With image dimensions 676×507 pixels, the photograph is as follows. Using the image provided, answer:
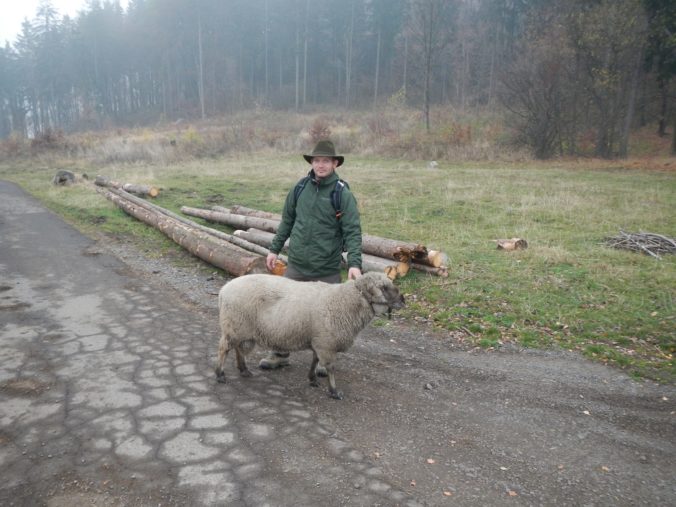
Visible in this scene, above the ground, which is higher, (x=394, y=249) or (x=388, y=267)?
(x=394, y=249)

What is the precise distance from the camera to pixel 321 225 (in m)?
5.46

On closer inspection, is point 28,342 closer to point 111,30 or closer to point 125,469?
point 125,469

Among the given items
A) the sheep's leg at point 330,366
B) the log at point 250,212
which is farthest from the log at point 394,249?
the sheep's leg at point 330,366

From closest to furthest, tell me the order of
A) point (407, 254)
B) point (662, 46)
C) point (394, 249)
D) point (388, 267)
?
1. point (388, 267)
2. point (407, 254)
3. point (394, 249)
4. point (662, 46)

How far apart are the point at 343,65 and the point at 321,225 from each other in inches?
2533

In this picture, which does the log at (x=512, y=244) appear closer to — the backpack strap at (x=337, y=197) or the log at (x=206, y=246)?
the log at (x=206, y=246)

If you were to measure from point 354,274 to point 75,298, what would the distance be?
222 inches

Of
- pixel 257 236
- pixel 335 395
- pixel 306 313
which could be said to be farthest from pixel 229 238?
pixel 335 395

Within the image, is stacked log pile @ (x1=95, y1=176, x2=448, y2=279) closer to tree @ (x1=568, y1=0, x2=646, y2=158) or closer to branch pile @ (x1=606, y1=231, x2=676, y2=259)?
branch pile @ (x1=606, y1=231, x2=676, y2=259)

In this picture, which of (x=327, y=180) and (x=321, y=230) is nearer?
(x=327, y=180)

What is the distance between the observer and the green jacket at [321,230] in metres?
5.38

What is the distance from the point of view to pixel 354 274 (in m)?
5.18

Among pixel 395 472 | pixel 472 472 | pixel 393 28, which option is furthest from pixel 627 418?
pixel 393 28

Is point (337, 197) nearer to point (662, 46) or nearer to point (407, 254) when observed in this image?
point (407, 254)
